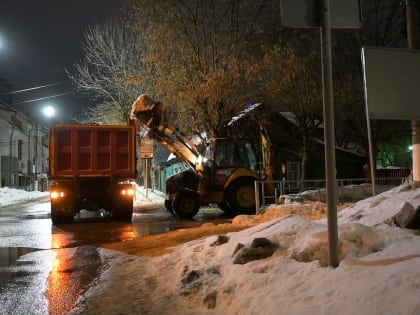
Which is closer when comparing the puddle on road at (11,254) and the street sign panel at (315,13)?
the street sign panel at (315,13)

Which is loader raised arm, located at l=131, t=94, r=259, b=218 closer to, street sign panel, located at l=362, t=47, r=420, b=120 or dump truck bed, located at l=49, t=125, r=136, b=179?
dump truck bed, located at l=49, t=125, r=136, b=179

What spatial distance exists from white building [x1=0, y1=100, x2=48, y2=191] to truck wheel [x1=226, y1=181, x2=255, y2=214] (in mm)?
39786

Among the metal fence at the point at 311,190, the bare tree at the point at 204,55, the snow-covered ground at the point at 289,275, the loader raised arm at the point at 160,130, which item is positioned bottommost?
the snow-covered ground at the point at 289,275

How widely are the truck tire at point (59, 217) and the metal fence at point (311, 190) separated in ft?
21.0

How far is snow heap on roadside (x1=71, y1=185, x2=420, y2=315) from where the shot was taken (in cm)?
419

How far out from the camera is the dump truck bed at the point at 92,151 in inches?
631

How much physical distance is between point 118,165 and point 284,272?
11798 mm

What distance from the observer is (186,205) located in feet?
59.0

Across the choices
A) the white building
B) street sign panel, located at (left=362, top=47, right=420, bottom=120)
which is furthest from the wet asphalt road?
the white building

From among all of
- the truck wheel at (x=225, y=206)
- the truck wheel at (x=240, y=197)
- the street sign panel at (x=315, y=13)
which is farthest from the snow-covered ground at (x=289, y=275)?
the truck wheel at (x=225, y=206)

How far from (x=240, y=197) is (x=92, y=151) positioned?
5.64m

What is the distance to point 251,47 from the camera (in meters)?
19.5

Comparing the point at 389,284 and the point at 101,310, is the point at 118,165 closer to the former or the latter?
the point at 101,310

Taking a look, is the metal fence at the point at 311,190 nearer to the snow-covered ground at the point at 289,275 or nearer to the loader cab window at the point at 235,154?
the loader cab window at the point at 235,154
